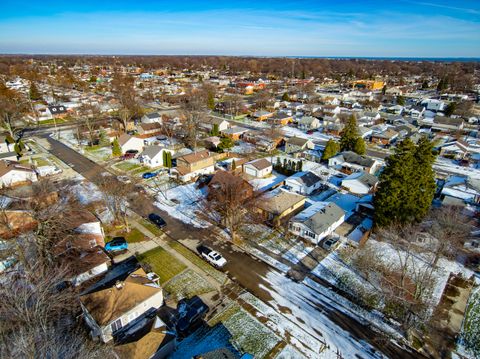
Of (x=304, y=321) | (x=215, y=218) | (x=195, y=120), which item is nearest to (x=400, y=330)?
(x=304, y=321)

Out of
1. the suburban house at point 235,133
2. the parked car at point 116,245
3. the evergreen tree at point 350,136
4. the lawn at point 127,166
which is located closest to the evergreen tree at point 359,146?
the evergreen tree at point 350,136

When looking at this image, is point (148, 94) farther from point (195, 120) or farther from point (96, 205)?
point (96, 205)

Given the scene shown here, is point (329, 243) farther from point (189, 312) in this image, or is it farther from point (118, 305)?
point (118, 305)

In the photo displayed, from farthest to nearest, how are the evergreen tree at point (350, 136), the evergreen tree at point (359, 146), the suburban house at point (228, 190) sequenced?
the evergreen tree at point (350, 136) → the evergreen tree at point (359, 146) → the suburban house at point (228, 190)

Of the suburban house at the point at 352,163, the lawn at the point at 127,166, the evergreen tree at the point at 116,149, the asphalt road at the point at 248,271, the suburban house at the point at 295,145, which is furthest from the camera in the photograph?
the suburban house at the point at 295,145

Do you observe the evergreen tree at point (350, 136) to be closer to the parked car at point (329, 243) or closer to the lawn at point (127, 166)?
the parked car at point (329, 243)

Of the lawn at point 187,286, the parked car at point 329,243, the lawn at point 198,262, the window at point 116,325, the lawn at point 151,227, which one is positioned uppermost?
the window at point 116,325

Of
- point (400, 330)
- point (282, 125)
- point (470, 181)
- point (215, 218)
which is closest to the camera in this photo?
point (400, 330)
